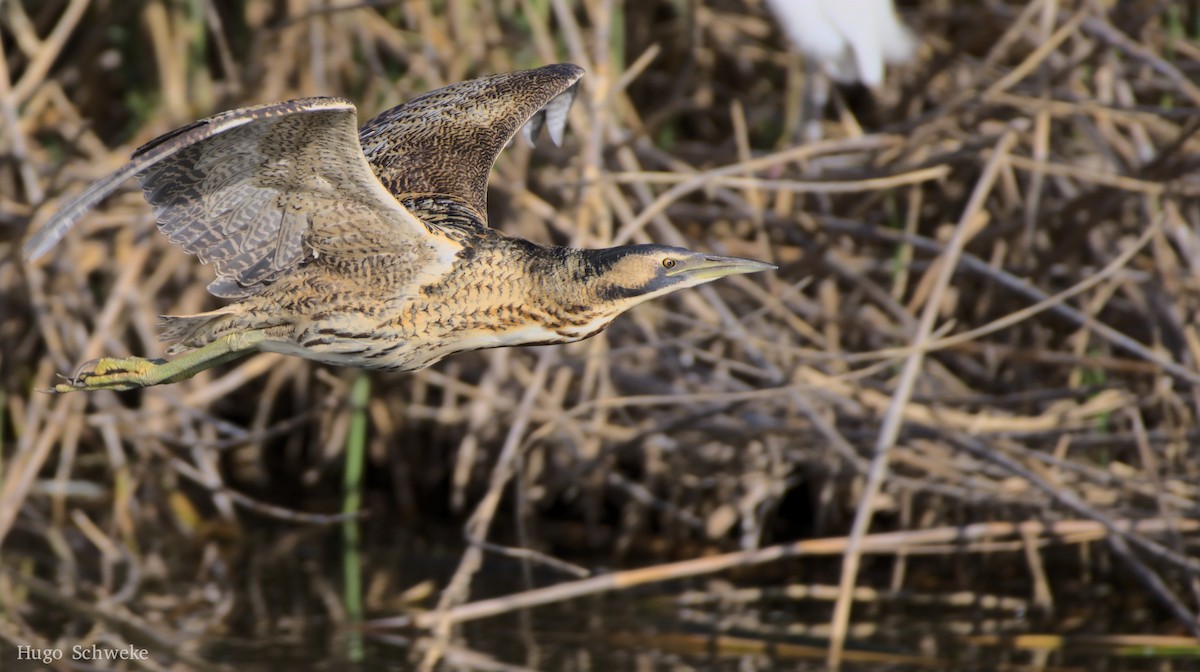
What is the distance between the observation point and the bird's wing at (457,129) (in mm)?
4312

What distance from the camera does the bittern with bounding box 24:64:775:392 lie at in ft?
11.7

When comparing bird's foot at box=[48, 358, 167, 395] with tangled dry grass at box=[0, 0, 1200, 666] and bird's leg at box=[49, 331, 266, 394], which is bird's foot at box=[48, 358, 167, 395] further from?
tangled dry grass at box=[0, 0, 1200, 666]

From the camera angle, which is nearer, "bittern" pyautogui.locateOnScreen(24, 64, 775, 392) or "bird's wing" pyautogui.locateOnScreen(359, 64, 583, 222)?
"bittern" pyautogui.locateOnScreen(24, 64, 775, 392)

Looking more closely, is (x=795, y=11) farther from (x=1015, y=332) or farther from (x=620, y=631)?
(x=620, y=631)

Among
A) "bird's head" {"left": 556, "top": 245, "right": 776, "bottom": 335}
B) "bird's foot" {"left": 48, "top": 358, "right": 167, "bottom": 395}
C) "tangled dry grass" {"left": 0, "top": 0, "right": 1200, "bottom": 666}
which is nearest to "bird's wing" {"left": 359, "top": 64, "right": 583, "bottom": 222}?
"tangled dry grass" {"left": 0, "top": 0, "right": 1200, "bottom": 666}

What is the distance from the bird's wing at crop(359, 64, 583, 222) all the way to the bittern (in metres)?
0.32

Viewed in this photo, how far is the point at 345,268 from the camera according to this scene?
377 cm

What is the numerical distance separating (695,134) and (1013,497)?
2319 millimetres

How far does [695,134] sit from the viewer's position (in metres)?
6.81

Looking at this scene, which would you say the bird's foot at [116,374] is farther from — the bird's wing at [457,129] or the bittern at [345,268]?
the bird's wing at [457,129]

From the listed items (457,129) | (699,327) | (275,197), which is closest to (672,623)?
(699,327)

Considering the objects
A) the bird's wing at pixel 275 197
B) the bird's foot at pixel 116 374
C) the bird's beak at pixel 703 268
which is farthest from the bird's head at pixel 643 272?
the bird's foot at pixel 116 374

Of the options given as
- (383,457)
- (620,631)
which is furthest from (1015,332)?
(383,457)

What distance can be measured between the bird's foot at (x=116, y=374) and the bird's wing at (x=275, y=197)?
1.10 ft
